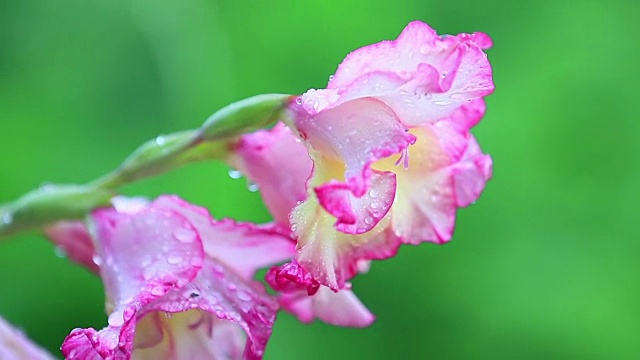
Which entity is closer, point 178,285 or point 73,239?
point 178,285

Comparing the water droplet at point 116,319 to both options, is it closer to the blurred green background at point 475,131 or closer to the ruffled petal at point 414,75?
the ruffled petal at point 414,75

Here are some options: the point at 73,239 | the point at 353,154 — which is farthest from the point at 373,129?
the point at 73,239

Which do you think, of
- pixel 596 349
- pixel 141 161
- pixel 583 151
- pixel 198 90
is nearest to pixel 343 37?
pixel 198 90

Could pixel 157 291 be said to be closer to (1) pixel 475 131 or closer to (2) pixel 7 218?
(2) pixel 7 218

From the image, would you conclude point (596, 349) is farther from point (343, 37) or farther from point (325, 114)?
point (325, 114)

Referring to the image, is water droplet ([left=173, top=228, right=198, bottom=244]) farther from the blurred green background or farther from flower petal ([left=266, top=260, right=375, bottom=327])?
the blurred green background

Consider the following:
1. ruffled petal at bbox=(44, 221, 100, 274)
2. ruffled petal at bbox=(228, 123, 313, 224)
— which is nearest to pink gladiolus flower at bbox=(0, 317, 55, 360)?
ruffled petal at bbox=(44, 221, 100, 274)
